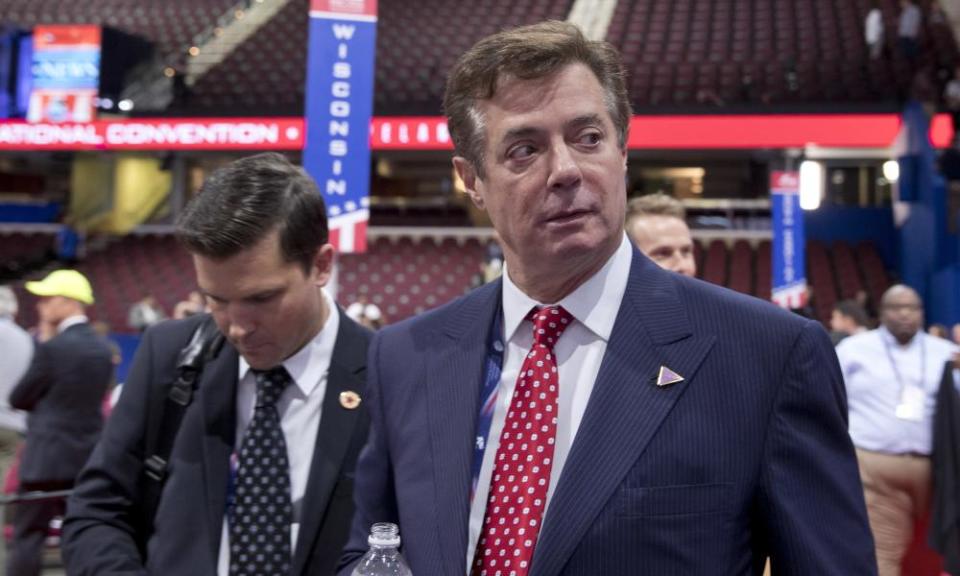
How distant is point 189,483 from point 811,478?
1255mm

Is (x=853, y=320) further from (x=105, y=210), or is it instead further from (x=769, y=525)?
(x=105, y=210)

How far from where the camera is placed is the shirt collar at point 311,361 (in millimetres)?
2107

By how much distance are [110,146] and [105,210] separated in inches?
137

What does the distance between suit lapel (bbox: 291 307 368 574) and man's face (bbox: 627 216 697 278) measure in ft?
5.18

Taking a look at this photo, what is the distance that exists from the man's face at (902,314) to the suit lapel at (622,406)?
4.27 m

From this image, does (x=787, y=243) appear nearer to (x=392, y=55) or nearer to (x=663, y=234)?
(x=663, y=234)

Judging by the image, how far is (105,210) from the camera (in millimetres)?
19047

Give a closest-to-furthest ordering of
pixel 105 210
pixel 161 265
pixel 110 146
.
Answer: pixel 110 146
pixel 161 265
pixel 105 210

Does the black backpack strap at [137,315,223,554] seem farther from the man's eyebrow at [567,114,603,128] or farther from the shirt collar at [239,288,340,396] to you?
the man's eyebrow at [567,114,603,128]

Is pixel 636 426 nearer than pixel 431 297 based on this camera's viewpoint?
Yes

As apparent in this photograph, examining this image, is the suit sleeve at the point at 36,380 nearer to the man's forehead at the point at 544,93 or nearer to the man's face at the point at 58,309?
the man's face at the point at 58,309

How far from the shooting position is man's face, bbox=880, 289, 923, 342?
5.26 meters

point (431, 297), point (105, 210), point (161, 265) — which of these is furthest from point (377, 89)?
point (105, 210)

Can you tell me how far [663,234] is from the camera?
3.47 m
